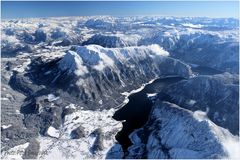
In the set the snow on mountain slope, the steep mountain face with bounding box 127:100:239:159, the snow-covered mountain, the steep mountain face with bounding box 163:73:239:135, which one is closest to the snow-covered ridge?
the snow-covered mountain

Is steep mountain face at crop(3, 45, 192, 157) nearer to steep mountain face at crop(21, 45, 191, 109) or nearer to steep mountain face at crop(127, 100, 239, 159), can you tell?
steep mountain face at crop(21, 45, 191, 109)

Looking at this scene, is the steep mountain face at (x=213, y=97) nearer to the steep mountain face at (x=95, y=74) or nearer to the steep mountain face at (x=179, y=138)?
the steep mountain face at (x=179, y=138)

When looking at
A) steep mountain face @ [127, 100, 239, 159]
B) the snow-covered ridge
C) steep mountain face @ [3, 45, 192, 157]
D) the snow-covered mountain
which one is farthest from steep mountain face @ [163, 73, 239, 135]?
the snow-covered ridge

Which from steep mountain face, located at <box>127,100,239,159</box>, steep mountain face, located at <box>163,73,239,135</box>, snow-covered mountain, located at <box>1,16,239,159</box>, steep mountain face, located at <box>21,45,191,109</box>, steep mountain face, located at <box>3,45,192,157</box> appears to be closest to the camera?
steep mountain face, located at <box>127,100,239,159</box>

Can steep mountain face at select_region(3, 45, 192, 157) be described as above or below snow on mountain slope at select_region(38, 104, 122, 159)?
above

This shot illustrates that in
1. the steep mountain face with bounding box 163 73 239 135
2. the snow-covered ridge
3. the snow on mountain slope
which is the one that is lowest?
the snow on mountain slope

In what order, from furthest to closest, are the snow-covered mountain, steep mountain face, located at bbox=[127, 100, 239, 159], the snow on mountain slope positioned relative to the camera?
the snow on mountain slope < the snow-covered mountain < steep mountain face, located at bbox=[127, 100, 239, 159]

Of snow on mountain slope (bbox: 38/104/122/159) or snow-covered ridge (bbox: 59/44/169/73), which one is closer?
snow on mountain slope (bbox: 38/104/122/159)

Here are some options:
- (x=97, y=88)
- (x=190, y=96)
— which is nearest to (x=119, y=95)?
(x=97, y=88)

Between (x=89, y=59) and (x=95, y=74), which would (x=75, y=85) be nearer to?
(x=95, y=74)
